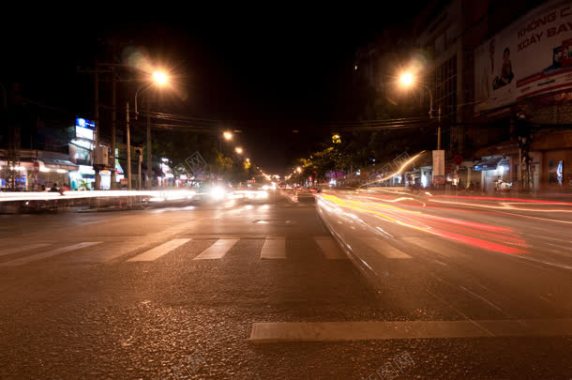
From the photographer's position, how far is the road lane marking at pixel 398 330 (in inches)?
160

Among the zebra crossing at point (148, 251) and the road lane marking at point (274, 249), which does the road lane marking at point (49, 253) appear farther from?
the road lane marking at point (274, 249)

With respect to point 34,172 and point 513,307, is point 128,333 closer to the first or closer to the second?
point 513,307

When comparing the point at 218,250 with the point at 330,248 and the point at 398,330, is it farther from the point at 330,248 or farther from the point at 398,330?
the point at 398,330

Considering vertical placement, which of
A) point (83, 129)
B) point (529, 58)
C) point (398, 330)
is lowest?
point (398, 330)

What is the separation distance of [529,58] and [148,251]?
34.8 metres

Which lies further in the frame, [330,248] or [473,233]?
[473,233]

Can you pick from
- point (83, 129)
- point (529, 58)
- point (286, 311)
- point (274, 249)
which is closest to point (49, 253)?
point (274, 249)

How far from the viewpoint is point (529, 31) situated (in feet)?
107

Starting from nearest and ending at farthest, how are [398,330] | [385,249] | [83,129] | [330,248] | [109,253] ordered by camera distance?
[398,330]
[109,253]
[385,249]
[330,248]
[83,129]

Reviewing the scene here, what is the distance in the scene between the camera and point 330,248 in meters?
9.86

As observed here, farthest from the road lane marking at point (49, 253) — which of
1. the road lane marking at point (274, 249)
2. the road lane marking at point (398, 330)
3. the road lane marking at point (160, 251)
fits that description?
the road lane marking at point (398, 330)

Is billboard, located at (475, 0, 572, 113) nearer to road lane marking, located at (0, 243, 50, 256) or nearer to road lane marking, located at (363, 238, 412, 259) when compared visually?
road lane marking, located at (363, 238, 412, 259)

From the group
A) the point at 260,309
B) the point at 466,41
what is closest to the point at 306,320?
the point at 260,309

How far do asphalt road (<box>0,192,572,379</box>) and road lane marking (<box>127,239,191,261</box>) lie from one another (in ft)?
0.16
